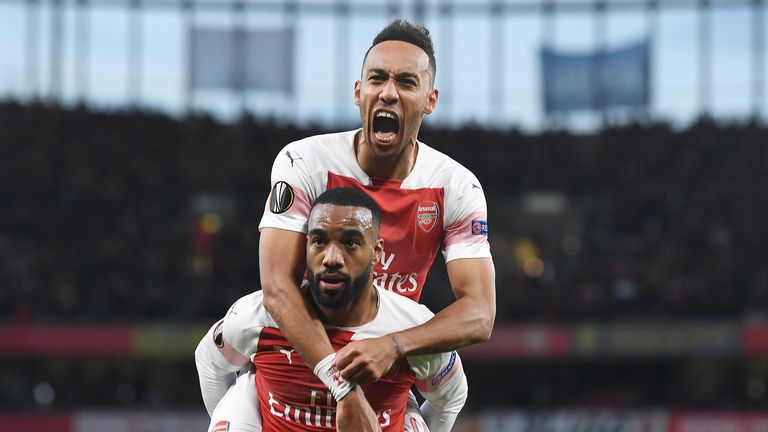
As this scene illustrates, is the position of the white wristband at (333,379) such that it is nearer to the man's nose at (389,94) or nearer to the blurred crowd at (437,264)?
the man's nose at (389,94)

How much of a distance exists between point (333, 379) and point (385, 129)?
1485 mm

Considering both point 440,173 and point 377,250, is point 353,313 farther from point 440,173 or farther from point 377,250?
point 440,173

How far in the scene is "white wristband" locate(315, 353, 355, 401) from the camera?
5.29 metres

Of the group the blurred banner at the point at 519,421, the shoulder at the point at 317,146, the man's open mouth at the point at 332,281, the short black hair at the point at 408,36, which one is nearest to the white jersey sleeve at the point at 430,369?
the man's open mouth at the point at 332,281

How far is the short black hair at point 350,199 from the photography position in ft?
18.1

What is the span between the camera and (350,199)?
5543 mm

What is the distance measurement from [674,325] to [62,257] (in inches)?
589

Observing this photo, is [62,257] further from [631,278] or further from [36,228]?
[631,278]

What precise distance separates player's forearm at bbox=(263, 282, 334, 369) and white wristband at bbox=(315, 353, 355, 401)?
0.04 metres

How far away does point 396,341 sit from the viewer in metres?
5.38

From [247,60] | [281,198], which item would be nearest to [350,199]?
[281,198]

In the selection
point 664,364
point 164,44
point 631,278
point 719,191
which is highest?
point 164,44

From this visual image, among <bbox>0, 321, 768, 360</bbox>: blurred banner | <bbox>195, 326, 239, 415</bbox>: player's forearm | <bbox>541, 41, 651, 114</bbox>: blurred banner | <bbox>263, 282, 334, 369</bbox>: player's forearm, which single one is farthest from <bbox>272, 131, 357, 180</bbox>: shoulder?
<bbox>541, 41, 651, 114</bbox>: blurred banner

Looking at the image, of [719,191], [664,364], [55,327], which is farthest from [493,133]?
[55,327]
